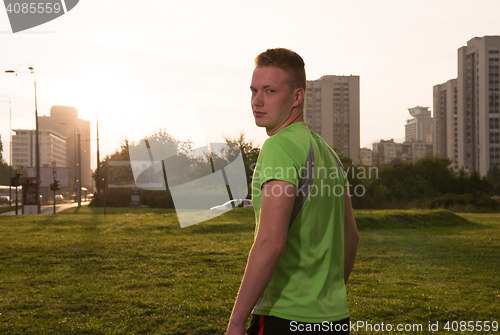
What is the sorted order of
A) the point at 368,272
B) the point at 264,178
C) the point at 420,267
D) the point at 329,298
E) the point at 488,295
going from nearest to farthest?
the point at 264,178, the point at 329,298, the point at 488,295, the point at 368,272, the point at 420,267

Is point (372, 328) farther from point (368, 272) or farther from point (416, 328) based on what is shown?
point (368, 272)

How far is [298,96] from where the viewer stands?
1.60m

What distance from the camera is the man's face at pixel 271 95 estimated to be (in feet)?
5.06

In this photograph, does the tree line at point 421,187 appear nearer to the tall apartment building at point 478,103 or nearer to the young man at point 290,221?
the young man at point 290,221

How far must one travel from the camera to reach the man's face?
5.06ft

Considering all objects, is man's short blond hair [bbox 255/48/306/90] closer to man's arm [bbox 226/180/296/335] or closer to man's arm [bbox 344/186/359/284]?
man's arm [bbox 226/180/296/335]

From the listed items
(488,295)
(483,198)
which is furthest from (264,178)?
(483,198)

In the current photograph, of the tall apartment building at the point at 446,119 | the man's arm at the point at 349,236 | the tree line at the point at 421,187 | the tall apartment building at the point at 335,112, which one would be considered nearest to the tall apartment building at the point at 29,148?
the tall apartment building at the point at 335,112

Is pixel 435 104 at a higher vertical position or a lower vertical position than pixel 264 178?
higher

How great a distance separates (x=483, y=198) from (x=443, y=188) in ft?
19.9

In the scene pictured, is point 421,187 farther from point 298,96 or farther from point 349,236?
point 298,96

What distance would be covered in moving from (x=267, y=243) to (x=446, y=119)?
119 metres

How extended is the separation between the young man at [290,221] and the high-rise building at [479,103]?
9508 cm

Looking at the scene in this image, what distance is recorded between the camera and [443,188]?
152 ft
